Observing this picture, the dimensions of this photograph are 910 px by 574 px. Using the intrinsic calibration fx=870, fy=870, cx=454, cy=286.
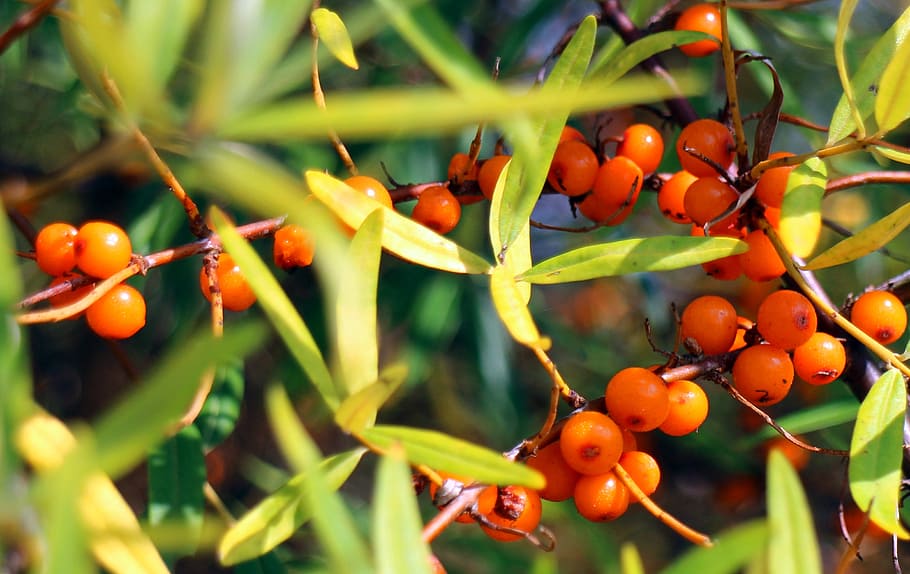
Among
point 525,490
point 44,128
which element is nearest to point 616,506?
point 525,490

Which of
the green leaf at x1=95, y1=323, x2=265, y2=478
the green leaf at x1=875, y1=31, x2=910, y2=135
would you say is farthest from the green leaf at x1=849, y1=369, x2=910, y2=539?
the green leaf at x1=95, y1=323, x2=265, y2=478

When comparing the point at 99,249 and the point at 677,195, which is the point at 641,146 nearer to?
the point at 677,195

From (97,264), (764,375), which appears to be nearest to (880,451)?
(764,375)

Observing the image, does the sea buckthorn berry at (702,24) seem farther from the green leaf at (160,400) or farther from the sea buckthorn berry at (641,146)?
the green leaf at (160,400)

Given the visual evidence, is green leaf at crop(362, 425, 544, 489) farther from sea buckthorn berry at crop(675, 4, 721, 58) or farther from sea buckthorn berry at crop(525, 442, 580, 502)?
sea buckthorn berry at crop(675, 4, 721, 58)

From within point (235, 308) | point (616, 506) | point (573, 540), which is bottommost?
point (573, 540)

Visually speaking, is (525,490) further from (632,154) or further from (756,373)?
(632,154)
